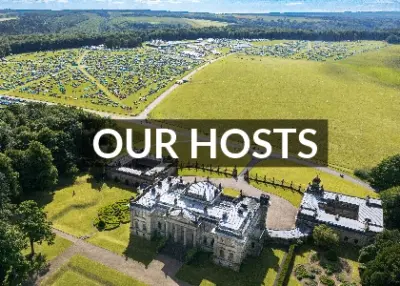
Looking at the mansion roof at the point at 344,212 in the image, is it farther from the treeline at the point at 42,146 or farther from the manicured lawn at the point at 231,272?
the treeline at the point at 42,146

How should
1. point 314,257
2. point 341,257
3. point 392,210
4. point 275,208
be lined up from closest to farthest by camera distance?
point 314,257 → point 341,257 → point 392,210 → point 275,208

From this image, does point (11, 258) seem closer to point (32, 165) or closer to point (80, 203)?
point (80, 203)

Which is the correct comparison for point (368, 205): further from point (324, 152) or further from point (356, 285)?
point (324, 152)

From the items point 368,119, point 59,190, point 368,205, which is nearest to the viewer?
point 368,205

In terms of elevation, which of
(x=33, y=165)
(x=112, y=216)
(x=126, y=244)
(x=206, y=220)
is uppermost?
(x=33, y=165)

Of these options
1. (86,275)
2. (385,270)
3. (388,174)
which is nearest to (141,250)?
(86,275)

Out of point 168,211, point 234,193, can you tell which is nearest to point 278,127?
point 234,193

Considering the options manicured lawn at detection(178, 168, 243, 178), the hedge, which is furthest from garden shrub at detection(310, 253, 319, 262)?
manicured lawn at detection(178, 168, 243, 178)
